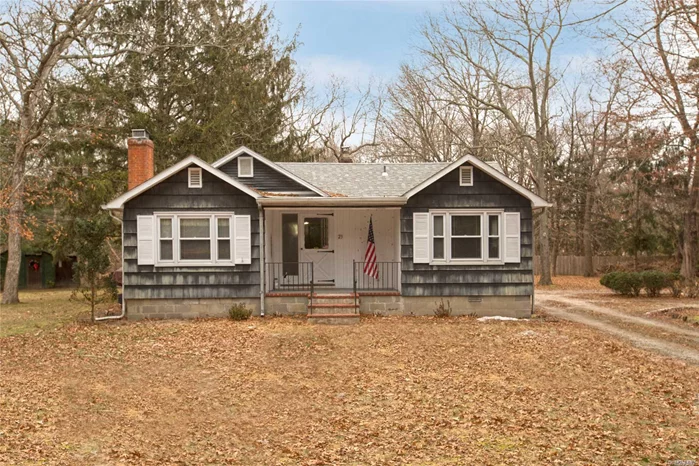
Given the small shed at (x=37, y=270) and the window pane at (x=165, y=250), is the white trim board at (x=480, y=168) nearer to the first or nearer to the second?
the window pane at (x=165, y=250)

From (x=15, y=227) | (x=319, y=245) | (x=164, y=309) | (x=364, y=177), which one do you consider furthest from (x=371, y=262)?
(x=15, y=227)

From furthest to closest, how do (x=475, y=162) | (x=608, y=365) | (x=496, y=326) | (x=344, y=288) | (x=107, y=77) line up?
(x=107, y=77) → (x=344, y=288) → (x=475, y=162) → (x=496, y=326) → (x=608, y=365)

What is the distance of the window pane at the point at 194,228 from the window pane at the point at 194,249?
0.51ft

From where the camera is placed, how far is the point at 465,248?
49.3 ft

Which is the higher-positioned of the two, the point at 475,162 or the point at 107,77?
the point at 107,77

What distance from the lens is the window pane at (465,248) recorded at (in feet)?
49.2

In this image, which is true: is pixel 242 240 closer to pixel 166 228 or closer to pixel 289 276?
pixel 166 228

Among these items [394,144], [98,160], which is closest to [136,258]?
[98,160]

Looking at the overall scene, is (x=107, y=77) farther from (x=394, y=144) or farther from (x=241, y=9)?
(x=394, y=144)

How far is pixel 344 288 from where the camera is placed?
53.4ft

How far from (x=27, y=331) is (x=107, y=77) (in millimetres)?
13511

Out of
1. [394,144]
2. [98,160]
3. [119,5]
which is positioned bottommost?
[98,160]

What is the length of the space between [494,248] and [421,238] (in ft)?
6.40

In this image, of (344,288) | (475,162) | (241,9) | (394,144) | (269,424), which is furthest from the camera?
(394,144)
